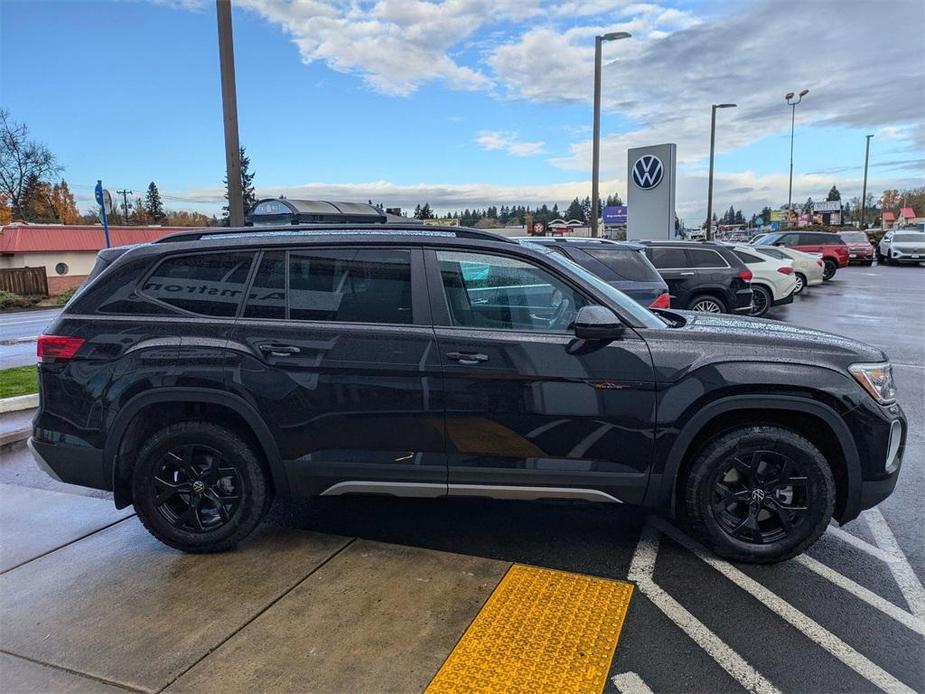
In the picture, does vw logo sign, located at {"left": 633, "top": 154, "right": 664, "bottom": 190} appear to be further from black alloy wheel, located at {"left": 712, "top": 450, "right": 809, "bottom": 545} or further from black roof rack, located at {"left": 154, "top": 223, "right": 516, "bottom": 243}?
black alloy wheel, located at {"left": 712, "top": 450, "right": 809, "bottom": 545}

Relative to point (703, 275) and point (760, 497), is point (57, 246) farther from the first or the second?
point (760, 497)

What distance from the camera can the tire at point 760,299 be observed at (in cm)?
1462

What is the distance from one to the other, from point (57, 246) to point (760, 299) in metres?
40.4

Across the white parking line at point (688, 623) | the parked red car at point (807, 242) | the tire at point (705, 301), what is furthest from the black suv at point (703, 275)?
the parked red car at point (807, 242)

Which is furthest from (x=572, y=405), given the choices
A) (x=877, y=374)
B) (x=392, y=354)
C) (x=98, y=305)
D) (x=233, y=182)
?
(x=233, y=182)

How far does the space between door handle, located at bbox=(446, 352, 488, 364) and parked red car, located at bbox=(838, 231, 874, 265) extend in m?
33.9

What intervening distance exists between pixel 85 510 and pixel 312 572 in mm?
2005

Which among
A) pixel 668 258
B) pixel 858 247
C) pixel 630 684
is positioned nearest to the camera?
pixel 630 684

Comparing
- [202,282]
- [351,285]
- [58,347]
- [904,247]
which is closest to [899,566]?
[351,285]

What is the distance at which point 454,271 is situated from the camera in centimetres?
364

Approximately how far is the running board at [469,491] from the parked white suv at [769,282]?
12.6 m

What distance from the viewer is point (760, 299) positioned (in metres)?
14.8

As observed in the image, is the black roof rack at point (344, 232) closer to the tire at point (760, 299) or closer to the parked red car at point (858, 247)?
the tire at point (760, 299)

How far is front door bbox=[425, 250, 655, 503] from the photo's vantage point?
3.37 meters
